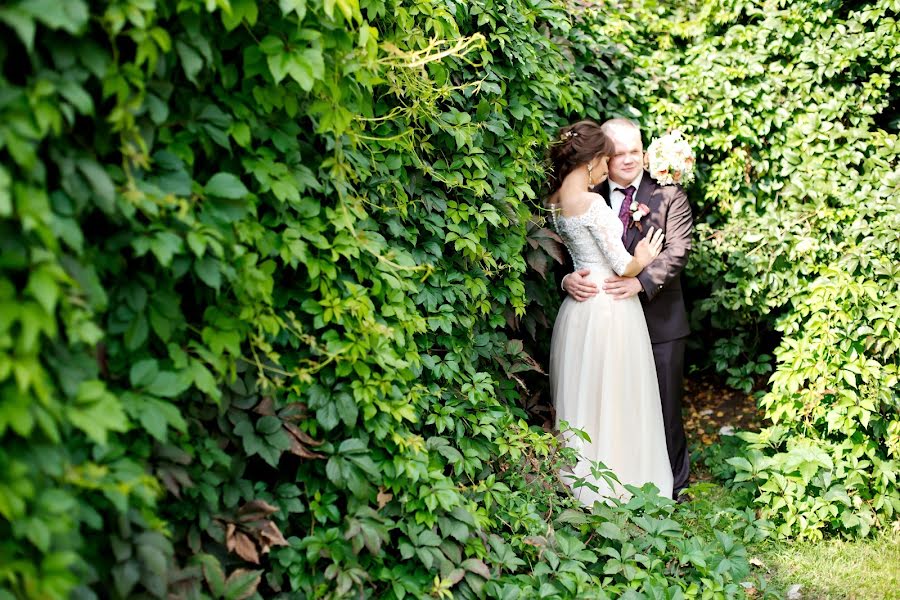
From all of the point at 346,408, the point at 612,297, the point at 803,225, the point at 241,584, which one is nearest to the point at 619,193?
the point at 612,297

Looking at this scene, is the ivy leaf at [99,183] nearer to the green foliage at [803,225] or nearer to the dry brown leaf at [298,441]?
the dry brown leaf at [298,441]

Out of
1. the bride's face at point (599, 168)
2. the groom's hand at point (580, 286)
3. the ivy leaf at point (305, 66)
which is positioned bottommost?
the groom's hand at point (580, 286)

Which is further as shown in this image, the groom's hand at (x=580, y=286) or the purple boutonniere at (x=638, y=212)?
the purple boutonniere at (x=638, y=212)

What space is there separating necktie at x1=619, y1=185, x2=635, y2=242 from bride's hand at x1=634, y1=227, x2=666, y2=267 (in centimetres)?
15

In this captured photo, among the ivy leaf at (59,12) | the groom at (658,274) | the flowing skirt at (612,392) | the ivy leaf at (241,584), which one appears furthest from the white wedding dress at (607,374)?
the ivy leaf at (59,12)

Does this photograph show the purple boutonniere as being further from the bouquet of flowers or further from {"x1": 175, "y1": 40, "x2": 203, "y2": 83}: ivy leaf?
{"x1": 175, "y1": 40, "x2": 203, "y2": 83}: ivy leaf

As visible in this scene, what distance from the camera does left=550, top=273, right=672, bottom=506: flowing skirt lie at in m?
4.47

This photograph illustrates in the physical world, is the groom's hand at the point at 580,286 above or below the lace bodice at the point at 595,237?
below

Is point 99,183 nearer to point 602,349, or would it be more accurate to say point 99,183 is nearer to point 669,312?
point 602,349

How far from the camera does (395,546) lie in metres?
2.86

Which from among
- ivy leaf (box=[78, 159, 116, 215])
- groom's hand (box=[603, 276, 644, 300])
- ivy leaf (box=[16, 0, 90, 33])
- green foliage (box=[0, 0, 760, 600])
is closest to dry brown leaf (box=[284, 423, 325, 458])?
green foliage (box=[0, 0, 760, 600])

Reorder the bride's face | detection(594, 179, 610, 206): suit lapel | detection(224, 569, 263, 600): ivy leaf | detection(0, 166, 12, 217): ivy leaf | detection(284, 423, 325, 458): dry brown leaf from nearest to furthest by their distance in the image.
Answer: detection(0, 166, 12, 217): ivy leaf
detection(224, 569, 263, 600): ivy leaf
detection(284, 423, 325, 458): dry brown leaf
the bride's face
detection(594, 179, 610, 206): suit lapel

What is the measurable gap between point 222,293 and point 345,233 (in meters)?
0.52

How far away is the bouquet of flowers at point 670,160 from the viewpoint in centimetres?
465
